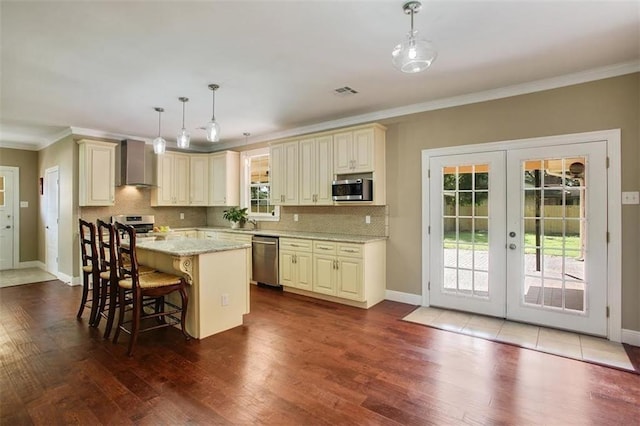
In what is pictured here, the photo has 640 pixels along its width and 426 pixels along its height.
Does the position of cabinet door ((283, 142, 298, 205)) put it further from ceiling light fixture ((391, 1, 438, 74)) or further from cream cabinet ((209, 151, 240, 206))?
ceiling light fixture ((391, 1, 438, 74))

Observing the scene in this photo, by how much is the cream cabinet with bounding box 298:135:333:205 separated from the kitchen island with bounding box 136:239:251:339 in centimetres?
169

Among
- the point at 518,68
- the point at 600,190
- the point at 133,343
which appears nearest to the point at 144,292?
the point at 133,343

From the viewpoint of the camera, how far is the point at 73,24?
7.93 ft

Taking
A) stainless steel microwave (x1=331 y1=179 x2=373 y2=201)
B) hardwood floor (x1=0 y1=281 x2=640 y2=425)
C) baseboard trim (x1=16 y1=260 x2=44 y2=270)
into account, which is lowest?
hardwood floor (x1=0 y1=281 x2=640 y2=425)

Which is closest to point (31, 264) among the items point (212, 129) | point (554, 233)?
point (212, 129)

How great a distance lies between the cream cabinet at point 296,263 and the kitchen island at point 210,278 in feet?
4.06

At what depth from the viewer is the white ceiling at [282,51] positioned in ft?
7.47

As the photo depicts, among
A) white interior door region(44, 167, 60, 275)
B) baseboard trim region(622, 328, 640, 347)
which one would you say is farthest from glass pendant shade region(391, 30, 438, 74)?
white interior door region(44, 167, 60, 275)

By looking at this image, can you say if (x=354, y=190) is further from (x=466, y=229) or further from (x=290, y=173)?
(x=466, y=229)

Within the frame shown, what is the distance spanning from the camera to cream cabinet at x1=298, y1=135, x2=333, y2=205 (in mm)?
4887

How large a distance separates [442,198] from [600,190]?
4.96ft

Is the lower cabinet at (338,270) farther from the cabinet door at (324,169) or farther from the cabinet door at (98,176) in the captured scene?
the cabinet door at (98,176)

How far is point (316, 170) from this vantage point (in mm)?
5023

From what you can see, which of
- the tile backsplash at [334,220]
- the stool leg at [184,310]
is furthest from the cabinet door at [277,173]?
the stool leg at [184,310]
